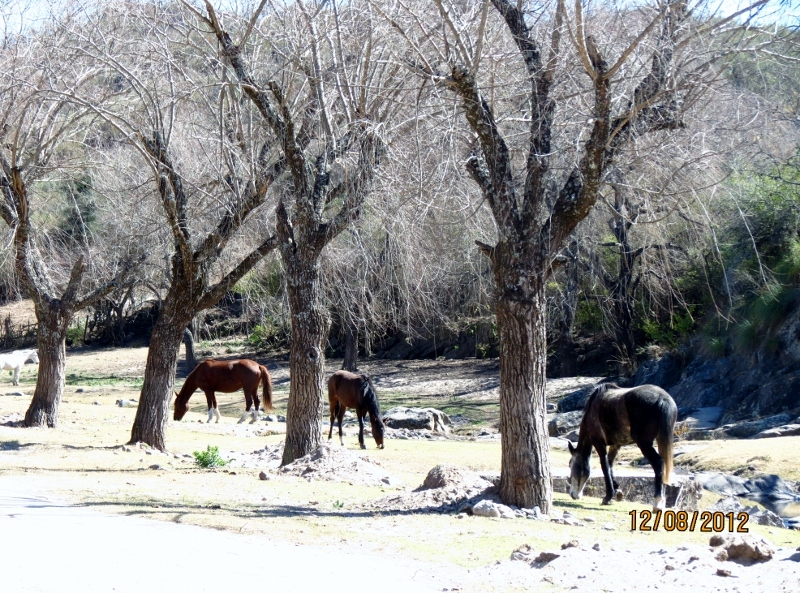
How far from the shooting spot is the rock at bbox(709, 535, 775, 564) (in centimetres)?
678

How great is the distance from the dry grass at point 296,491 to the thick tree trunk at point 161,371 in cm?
62

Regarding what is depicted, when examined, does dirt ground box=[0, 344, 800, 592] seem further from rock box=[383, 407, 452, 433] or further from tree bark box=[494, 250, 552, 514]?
rock box=[383, 407, 452, 433]

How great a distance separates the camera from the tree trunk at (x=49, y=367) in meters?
18.1

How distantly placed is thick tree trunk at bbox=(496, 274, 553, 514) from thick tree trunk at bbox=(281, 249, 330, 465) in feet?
13.5

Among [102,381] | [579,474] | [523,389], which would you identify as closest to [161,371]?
[579,474]

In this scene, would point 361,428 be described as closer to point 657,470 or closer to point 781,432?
point 657,470

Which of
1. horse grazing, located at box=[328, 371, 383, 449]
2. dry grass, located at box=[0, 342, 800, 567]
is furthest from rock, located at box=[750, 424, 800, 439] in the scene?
horse grazing, located at box=[328, 371, 383, 449]

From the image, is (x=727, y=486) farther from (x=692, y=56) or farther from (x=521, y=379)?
(x=692, y=56)

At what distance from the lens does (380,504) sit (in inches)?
408

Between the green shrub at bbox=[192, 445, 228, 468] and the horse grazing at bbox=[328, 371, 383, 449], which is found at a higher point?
the horse grazing at bbox=[328, 371, 383, 449]

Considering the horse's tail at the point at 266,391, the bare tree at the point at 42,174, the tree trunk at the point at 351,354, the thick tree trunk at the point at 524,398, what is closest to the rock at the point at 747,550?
the thick tree trunk at the point at 524,398

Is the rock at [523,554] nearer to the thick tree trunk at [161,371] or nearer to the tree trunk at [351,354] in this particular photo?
the thick tree trunk at [161,371]

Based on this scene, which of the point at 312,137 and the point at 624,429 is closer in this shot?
the point at 624,429

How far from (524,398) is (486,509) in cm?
128
